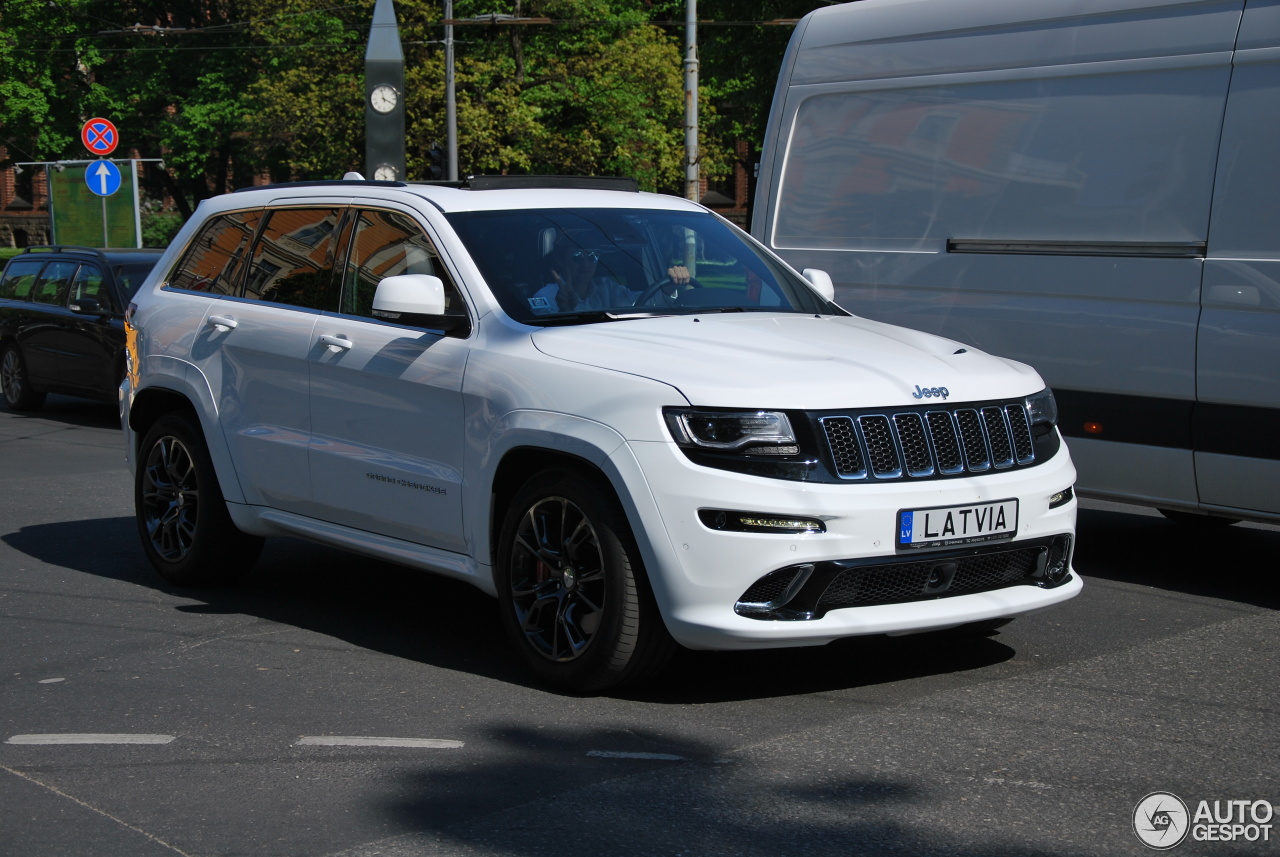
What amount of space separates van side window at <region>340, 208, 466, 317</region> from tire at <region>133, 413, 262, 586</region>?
124 centimetres

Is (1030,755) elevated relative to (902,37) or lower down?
lower down

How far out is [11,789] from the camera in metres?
4.28

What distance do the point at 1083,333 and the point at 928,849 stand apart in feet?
12.3

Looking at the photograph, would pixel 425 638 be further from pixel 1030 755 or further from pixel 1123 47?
pixel 1123 47

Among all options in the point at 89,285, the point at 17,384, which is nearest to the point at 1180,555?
the point at 89,285

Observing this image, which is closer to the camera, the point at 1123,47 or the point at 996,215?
the point at 1123,47

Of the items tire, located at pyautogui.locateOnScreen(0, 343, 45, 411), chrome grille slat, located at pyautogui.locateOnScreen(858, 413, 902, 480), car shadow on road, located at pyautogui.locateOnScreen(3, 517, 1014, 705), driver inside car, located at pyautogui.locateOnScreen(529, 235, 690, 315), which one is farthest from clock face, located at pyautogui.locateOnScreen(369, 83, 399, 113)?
chrome grille slat, located at pyautogui.locateOnScreen(858, 413, 902, 480)

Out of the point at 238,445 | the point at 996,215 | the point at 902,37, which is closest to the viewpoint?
the point at 238,445

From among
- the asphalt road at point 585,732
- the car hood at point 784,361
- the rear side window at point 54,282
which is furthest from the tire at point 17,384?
the car hood at point 784,361

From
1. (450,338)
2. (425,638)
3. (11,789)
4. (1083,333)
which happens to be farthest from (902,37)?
(11,789)

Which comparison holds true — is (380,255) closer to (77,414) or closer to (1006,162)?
(1006,162)

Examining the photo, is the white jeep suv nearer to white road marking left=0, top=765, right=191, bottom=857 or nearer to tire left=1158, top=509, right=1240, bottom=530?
white road marking left=0, top=765, right=191, bottom=857

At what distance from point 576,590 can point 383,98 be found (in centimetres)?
1882

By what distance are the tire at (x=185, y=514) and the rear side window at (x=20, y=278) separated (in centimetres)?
986
